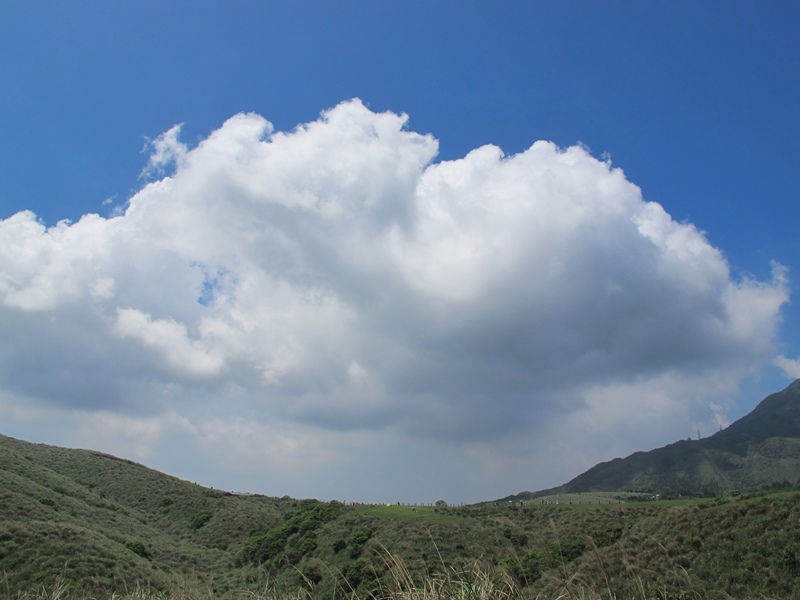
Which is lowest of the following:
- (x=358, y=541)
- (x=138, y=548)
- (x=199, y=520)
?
(x=358, y=541)

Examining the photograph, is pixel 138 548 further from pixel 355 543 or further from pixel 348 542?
pixel 355 543

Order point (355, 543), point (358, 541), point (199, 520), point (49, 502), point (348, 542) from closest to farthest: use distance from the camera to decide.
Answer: point (355, 543), point (358, 541), point (348, 542), point (49, 502), point (199, 520)

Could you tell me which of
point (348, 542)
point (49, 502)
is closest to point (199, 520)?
point (49, 502)

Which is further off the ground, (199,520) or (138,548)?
(199,520)

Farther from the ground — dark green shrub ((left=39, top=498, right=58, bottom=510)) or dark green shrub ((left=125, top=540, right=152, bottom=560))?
dark green shrub ((left=39, top=498, right=58, bottom=510))

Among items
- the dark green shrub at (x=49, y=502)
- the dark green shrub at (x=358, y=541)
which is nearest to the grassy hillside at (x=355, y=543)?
the dark green shrub at (x=358, y=541)

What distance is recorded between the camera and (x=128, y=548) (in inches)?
1679

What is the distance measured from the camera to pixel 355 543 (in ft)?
144

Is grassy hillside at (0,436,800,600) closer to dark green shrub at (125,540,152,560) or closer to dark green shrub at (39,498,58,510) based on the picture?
dark green shrub at (125,540,152,560)

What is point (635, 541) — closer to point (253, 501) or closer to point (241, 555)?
point (241, 555)

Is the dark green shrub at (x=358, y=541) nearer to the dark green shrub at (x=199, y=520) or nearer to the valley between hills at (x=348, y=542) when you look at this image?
the valley between hills at (x=348, y=542)

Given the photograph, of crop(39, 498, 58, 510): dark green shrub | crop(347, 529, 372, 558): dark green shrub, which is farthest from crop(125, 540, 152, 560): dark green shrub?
crop(347, 529, 372, 558): dark green shrub

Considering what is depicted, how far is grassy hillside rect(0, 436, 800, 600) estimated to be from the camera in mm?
26375

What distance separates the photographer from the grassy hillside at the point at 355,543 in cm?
2638
